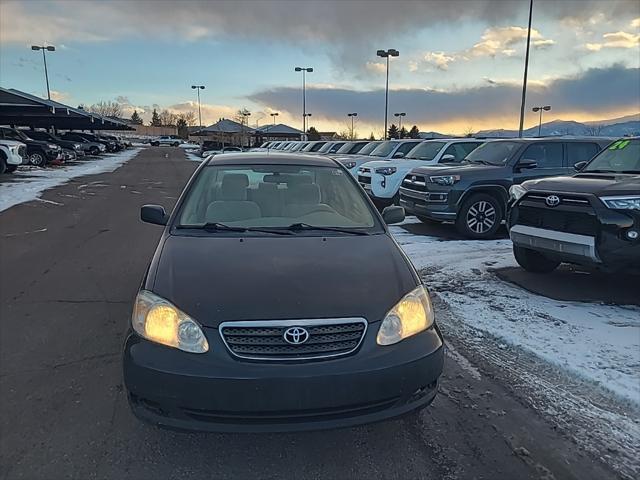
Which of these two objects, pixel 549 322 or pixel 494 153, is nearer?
pixel 549 322

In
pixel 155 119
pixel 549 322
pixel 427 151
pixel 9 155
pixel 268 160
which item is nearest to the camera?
pixel 268 160

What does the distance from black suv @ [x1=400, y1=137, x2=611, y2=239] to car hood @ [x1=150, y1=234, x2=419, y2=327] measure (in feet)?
19.9

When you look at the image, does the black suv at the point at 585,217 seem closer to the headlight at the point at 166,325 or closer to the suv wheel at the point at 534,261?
the suv wheel at the point at 534,261

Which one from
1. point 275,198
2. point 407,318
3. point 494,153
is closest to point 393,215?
point 275,198

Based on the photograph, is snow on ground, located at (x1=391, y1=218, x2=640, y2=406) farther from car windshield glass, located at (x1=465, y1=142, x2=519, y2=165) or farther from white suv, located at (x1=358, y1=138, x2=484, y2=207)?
white suv, located at (x1=358, y1=138, x2=484, y2=207)

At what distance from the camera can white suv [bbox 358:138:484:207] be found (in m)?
12.2

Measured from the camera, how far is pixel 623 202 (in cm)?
504

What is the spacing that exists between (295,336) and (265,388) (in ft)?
0.95

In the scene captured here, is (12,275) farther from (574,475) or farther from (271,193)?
(574,475)

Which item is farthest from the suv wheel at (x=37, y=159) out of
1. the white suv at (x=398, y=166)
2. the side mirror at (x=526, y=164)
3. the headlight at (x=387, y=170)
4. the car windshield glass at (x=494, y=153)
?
the side mirror at (x=526, y=164)

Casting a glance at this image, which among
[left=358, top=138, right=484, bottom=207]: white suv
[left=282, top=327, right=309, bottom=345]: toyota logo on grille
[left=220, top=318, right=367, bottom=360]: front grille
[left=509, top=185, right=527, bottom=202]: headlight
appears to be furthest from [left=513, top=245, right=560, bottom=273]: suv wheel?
[left=358, top=138, right=484, bottom=207]: white suv

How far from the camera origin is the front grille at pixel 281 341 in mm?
2510

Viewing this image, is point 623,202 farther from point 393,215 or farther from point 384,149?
point 384,149

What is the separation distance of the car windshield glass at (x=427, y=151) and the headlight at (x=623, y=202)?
25.8ft
